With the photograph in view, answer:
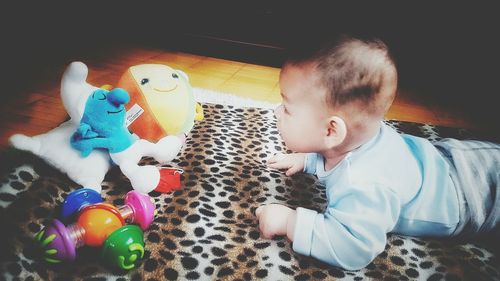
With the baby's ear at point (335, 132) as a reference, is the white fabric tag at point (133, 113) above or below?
below

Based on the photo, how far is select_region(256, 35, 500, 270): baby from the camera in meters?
0.72

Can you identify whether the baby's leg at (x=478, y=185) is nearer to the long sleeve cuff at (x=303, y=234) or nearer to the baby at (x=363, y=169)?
the baby at (x=363, y=169)

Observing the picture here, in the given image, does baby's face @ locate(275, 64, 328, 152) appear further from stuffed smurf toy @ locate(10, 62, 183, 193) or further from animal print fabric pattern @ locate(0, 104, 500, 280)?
stuffed smurf toy @ locate(10, 62, 183, 193)

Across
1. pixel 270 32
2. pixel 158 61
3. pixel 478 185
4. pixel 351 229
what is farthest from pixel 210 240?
pixel 270 32

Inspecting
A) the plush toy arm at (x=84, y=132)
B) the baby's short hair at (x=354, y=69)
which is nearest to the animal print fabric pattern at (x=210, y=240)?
the plush toy arm at (x=84, y=132)

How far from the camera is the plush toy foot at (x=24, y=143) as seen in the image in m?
0.82

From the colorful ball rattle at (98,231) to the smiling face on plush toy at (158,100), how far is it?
26 cm

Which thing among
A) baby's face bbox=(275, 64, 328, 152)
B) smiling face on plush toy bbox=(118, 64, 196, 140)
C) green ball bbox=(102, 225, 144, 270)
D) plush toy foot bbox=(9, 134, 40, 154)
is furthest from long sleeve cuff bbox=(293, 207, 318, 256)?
plush toy foot bbox=(9, 134, 40, 154)

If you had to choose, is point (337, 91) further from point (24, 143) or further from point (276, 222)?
point (24, 143)

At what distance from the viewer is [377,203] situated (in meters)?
0.74

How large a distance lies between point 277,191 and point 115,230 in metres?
0.44

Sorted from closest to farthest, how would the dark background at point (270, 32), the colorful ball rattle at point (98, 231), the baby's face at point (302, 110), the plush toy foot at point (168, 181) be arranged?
the colorful ball rattle at point (98, 231)
the baby's face at point (302, 110)
the plush toy foot at point (168, 181)
the dark background at point (270, 32)

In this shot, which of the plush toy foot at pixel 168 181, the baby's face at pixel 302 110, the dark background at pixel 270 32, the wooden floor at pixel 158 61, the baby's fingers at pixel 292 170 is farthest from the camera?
the dark background at pixel 270 32

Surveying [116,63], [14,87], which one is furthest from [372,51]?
[116,63]
